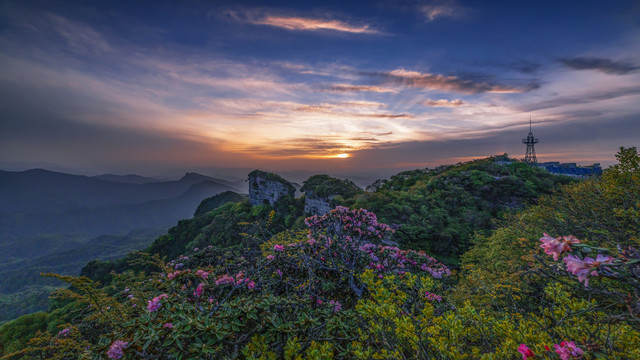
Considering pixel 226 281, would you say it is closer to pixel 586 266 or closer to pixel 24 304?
pixel 586 266

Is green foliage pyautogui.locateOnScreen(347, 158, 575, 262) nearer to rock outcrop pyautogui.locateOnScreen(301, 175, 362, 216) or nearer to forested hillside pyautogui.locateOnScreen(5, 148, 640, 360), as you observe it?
forested hillside pyautogui.locateOnScreen(5, 148, 640, 360)

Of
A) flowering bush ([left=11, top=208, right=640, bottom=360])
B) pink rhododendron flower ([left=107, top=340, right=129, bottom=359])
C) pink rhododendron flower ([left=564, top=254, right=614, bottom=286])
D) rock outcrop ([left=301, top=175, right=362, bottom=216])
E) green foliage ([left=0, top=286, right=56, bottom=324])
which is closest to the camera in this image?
pink rhododendron flower ([left=564, top=254, right=614, bottom=286])

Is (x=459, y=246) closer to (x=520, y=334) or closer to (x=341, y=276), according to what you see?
(x=341, y=276)

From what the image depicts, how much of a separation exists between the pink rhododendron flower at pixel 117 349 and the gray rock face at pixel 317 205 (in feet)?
61.5

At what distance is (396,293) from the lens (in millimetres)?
4219

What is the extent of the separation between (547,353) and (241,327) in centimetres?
314

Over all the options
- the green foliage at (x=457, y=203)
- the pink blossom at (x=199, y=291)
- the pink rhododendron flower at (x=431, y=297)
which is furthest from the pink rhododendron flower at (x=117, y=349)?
the green foliage at (x=457, y=203)

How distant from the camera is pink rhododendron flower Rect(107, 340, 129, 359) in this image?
7.58 feet

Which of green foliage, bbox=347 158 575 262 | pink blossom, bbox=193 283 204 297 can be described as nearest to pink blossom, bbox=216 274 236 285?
pink blossom, bbox=193 283 204 297

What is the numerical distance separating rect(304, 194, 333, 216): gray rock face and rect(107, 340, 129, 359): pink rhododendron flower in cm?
1874

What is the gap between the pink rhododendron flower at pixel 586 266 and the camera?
1595mm

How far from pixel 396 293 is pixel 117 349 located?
3927 millimetres

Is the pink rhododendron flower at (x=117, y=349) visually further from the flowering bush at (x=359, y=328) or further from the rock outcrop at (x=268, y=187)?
the rock outcrop at (x=268, y=187)

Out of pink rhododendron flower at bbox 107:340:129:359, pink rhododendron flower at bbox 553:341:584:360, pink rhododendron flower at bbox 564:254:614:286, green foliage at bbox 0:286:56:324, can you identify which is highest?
pink rhododendron flower at bbox 564:254:614:286
